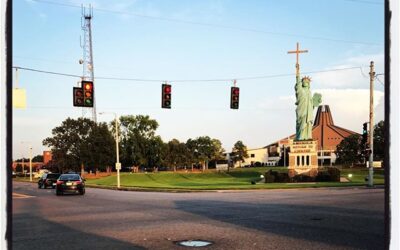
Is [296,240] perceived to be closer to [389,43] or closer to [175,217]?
[175,217]

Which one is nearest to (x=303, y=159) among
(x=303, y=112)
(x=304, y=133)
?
(x=304, y=133)

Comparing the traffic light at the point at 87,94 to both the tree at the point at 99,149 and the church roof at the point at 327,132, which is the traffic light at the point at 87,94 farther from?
the church roof at the point at 327,132

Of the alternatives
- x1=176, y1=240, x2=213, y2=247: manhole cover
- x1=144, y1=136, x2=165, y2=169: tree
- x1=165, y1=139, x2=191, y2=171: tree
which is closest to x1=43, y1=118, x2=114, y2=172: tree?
x1=144, y1=136, x2=165, y2=169: tree

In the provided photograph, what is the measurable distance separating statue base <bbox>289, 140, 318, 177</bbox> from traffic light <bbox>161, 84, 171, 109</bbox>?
2689 centimetres

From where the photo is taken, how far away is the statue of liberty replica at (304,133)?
50344 millimetres

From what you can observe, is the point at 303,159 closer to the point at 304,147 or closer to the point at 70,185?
the point at 304,147

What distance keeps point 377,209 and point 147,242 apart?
11.2 m

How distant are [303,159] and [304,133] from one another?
12.5ft

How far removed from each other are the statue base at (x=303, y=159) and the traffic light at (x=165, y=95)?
2689 cm

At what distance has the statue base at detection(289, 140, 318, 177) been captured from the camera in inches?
1964

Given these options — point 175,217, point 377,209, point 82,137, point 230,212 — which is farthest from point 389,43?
point 82,137

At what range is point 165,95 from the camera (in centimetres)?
2639

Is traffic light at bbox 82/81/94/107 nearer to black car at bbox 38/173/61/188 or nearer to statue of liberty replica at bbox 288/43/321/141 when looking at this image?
black car at bbox 38/173/61/188

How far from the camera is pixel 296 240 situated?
10367mm
